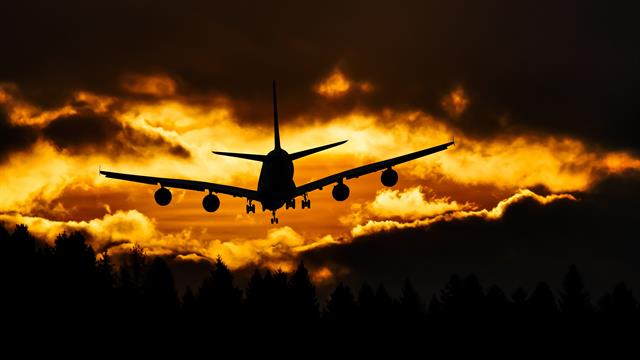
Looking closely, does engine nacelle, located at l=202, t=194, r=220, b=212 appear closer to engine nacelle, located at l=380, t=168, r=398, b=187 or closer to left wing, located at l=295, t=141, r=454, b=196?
left wing, located at l=295, t=141, r=454, b=196

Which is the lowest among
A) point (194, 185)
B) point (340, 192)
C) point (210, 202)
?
point (340, 192)

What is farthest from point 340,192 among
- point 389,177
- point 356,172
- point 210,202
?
point 210,202

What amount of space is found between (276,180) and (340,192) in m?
7.78

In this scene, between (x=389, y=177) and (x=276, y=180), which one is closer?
(x=276, y=180)

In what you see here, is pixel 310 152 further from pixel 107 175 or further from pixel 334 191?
pixel 107 175

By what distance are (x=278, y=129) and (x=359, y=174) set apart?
11699 mm

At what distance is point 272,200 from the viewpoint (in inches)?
4791

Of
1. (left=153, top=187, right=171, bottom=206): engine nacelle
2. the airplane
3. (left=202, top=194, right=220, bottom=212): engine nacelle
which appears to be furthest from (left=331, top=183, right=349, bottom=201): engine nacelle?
(left=153, top=187, right=171, bottom=206): engine nacelle

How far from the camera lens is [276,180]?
4742 inches

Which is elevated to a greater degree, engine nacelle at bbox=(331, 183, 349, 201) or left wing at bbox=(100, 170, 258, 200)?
left wing at bbox=(100, 170, 258, 200)

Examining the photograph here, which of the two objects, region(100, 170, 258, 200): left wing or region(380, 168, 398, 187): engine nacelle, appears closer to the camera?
region(380, 168, 398, 187): engine nacelle

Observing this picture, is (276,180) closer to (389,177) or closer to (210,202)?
(210,202)

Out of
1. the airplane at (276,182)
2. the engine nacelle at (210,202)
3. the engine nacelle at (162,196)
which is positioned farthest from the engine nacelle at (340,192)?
the engine nacelle at (162,196)

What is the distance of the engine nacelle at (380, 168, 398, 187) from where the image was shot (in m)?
123
